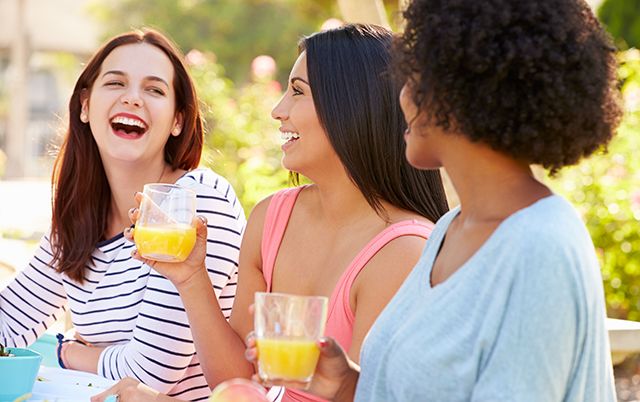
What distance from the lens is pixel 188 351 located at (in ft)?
9.90

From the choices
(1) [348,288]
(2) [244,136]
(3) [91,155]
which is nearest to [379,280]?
(1) [348,288]

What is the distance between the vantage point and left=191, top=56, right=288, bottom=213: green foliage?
712 centimetres

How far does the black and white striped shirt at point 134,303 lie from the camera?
2.96 metres

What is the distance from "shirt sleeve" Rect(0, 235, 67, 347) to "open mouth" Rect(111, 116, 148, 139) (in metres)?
0.47

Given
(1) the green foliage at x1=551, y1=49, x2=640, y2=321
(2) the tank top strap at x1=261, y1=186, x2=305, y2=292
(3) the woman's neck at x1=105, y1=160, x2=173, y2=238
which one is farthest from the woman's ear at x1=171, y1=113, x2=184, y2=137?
(1) the green foliage at x1=551, y1=49, x2=640, y2=321

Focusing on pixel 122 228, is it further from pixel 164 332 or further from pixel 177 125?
pixel 164 332

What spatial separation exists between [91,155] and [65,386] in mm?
1092

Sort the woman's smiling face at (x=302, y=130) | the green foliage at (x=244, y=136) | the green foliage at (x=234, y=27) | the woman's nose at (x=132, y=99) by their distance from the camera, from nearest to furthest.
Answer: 1. the woman's smiling face at (x=302, y=130)
2. the woman's nose at (x=132, y=99)
3. the green foliage at (x=244, y=136)
4. the green foliage at (x=234, y=27)

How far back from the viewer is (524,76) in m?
1.67

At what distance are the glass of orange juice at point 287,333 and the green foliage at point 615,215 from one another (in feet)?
14.4

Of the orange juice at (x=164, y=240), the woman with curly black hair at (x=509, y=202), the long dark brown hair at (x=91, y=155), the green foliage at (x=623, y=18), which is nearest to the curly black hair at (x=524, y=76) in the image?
the woman with curly black hair at (x=509, y=202)

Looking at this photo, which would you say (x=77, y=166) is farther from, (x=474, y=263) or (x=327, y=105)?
(x=474, y=263)

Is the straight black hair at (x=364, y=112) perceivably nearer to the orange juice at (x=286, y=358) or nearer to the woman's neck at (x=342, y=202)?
the woman's neck at (x=342, y=202)

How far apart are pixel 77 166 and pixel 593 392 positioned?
2.23 metres
